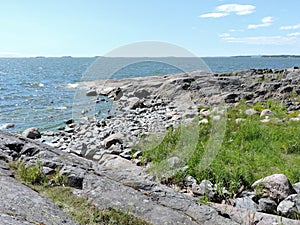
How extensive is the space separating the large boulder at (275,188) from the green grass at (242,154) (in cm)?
54

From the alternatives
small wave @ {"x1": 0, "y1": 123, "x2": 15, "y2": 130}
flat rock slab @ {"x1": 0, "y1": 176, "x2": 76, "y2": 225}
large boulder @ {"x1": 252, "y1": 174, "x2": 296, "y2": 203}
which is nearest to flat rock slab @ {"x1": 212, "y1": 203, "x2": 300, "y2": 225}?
large boulder @ {"x1": 252, "y1": 174, "x2": 296, "y2": 203}

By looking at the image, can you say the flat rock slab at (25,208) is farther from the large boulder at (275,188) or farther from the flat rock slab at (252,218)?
the large boulder at (275,188)

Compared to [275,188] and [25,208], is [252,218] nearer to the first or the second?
[275,188]

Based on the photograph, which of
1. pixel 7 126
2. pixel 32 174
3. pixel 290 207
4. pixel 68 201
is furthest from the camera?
pixel 7 126

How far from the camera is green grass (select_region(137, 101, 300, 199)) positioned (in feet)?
24.6

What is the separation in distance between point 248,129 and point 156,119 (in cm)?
636

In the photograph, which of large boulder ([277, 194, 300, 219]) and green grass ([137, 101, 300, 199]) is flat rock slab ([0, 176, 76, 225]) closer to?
large boulder ([277, 194, 300, 219])

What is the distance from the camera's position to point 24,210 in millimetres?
3537

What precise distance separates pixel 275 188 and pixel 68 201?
4.29 metres

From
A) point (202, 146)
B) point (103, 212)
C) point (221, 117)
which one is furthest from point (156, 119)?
point (103, 212)

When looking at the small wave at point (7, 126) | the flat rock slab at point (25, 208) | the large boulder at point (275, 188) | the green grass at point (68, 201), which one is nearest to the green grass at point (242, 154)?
the large boulder at point (275, 188)

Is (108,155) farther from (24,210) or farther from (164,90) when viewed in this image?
(164,90)

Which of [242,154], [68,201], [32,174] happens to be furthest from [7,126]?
[68,201]

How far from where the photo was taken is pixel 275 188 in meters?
6.46
